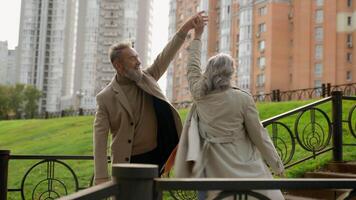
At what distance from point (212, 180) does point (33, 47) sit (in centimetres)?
9918

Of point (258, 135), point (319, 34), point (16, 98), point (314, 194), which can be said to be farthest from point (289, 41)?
point (258, 135)

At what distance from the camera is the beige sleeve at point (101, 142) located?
148 inches

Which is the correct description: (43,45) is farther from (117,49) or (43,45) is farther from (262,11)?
(117,49)

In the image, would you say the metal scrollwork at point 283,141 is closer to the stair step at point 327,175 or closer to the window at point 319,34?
the stair step at point 327,175

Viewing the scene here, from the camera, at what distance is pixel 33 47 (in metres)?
97.1

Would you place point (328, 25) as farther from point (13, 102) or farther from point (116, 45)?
point (116, 45)

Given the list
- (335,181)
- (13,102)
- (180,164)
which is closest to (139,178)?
(335,181)

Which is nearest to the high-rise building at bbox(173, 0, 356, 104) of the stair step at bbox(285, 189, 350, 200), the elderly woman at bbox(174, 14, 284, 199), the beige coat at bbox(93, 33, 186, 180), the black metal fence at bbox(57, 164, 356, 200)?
the stair step at bbox(285, 189, 350, 200)

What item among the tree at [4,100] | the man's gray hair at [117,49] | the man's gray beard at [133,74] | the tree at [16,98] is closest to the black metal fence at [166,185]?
the man's gray beard at [133,74]

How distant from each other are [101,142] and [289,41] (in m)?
54.4

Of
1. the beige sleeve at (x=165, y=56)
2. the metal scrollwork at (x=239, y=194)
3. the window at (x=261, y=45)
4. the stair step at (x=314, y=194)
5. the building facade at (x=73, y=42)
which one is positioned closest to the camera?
the metal scrollwork at (x=239, y=194)

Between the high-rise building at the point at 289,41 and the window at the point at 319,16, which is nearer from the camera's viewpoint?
the high-rise building at the point at 289,41

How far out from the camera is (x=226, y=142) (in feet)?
11.6

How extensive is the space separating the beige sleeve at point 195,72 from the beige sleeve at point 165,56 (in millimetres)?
166
